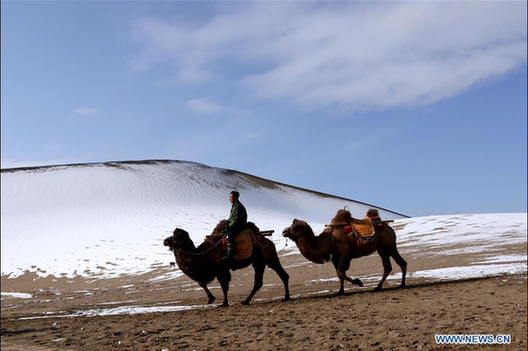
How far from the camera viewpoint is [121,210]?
2381 inches

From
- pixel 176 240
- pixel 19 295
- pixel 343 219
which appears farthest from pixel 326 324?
pixel 19 295

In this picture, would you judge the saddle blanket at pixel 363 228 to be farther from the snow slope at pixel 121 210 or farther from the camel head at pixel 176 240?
the snow slope at pixel 121 210

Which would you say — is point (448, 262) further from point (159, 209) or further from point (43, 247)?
point (159, 209)

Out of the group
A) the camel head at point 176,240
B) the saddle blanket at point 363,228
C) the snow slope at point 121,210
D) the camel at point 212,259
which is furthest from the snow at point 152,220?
the camel head at point 176,240

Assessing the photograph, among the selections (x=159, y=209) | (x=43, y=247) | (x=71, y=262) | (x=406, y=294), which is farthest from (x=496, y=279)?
(x=159, y=209)

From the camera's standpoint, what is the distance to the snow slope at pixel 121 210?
131 ft

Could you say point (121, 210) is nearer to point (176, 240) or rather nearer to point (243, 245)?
point (176, 240)

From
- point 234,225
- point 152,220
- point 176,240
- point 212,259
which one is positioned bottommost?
point 212,259

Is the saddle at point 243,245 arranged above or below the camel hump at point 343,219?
below

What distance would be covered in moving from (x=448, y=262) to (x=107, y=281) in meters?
21.4

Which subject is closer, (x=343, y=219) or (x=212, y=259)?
(x=212, y=259)

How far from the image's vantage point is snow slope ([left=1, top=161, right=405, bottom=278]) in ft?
131

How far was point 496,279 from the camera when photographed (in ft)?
47.6

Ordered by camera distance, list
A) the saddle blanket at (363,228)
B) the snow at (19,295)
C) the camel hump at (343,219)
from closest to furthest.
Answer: the saddle blanket at (363,228), the camel hump at (343,219), the snow at (19,295)
